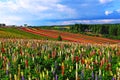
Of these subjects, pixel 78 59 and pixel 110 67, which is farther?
pixel 78 59

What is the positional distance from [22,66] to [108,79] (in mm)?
3739

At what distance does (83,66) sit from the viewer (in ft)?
36.8

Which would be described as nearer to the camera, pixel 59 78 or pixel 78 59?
pixel 59 78

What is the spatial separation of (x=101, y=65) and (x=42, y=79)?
2855 millimetres

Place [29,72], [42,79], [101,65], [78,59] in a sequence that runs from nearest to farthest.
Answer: [42,79], [29,72], [101,65], [78,59]

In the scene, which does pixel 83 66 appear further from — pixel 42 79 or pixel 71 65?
pixel 42 79

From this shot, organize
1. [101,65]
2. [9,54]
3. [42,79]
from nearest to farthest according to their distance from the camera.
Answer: [42,79] → [101,65] → [9,54]

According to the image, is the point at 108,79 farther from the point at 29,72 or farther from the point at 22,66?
the point at 22,66

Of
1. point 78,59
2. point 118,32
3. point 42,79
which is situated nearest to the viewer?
point 42,79

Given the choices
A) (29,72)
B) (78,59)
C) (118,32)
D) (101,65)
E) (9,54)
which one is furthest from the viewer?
(118,32)

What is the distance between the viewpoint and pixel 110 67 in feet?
38.2

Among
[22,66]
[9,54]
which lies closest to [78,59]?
[22,66]

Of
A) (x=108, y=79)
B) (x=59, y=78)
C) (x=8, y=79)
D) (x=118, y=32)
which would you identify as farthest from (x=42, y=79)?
(x=118, y=32)

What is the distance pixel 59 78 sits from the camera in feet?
33.6
